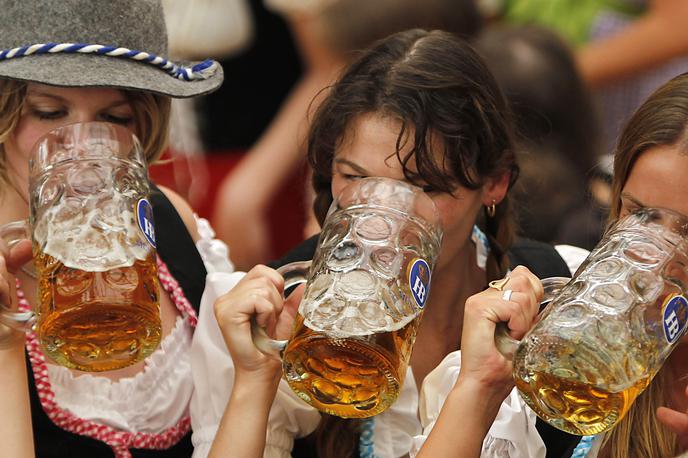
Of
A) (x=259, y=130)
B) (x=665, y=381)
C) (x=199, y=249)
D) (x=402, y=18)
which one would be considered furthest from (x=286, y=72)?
(x=665, y=381)

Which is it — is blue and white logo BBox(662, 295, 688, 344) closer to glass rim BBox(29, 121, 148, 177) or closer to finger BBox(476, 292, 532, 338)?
finger BBox(476, 292, 532, 338)

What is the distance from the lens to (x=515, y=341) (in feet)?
4.66

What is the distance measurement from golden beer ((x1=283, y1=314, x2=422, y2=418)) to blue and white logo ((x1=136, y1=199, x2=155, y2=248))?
214mm

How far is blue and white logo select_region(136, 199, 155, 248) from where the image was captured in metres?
1.50

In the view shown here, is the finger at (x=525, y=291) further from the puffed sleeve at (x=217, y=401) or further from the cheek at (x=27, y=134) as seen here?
the cheek at (x=27, y=134)

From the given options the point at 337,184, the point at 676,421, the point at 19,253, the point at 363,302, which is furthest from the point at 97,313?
the point at 676,421

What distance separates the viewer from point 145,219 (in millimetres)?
1514

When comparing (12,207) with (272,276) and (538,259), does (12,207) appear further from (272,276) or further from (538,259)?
(538,259)

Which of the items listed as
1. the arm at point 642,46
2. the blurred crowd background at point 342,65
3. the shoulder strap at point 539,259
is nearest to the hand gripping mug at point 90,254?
the shoulder strap at point 539,259

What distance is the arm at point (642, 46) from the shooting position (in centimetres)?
305

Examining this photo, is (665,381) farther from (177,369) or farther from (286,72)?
(286,72)

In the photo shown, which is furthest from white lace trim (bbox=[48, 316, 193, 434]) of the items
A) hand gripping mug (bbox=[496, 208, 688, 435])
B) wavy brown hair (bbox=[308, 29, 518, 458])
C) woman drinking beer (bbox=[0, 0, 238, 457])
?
hand gripping mug (bbox=[496, 208, 688, 435])

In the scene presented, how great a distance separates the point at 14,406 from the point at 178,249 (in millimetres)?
451

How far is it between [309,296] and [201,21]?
211 centimetres
